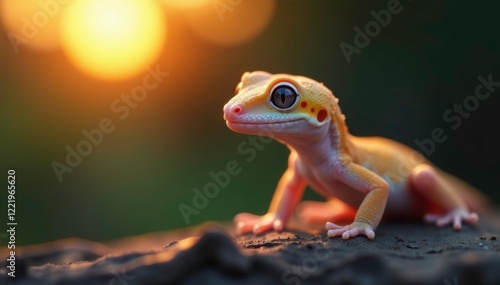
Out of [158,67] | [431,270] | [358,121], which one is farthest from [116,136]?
[431,270]

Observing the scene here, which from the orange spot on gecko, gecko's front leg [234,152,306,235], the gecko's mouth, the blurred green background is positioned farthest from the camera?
the blurred green background

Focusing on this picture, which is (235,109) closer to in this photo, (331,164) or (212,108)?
(331,164)

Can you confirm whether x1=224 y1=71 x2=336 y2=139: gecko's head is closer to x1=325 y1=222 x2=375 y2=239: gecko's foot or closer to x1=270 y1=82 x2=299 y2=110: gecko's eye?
x1=270 y1=82 x2=299 y2=110: gecko's eye

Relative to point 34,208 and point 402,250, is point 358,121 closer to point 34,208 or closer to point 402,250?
point 34,208

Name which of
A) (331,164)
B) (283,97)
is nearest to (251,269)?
(283,97)

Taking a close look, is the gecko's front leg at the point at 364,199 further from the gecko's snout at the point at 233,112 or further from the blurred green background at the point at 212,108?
the blurred green background at the point at 212,108

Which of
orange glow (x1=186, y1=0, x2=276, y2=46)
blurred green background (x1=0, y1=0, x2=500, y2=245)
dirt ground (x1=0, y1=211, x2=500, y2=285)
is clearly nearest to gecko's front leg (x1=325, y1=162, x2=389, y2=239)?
dirt ground (x1=0, y1=211, x2=500, y2=285)
